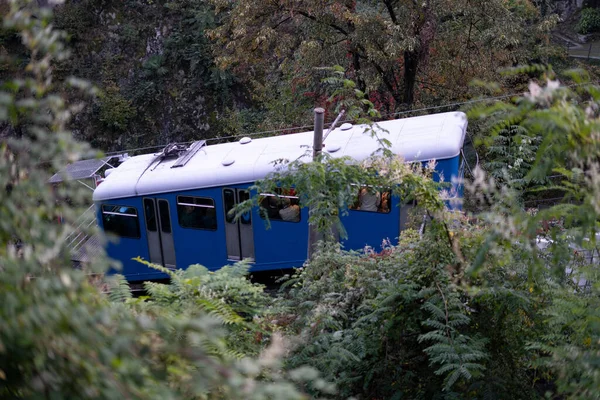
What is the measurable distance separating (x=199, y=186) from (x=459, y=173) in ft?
17.5

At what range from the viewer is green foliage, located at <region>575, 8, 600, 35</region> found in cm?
2581

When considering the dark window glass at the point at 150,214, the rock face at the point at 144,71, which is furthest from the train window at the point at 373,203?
the rock face at the point at 144,71

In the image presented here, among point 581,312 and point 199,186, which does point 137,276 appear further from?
point 581,312

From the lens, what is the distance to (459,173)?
11.2 metres

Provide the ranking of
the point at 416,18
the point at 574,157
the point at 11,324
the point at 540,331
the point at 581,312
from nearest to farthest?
1. the point at 11,324
2. the point at 574,157
3. the point at 581,312
4. the point at 540,331
5. the point at 416,18

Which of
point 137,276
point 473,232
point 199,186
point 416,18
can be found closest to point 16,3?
point 473,232

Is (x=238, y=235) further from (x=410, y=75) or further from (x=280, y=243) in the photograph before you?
(x=410, y=75)

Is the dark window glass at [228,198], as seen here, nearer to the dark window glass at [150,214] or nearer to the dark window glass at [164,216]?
the dark window glass at [164,216]

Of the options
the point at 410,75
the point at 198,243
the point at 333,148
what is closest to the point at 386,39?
the point at 410,75

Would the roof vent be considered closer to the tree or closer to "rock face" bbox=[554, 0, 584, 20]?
the tree

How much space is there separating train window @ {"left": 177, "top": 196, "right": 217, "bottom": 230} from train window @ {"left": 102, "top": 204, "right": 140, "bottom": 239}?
110 cm

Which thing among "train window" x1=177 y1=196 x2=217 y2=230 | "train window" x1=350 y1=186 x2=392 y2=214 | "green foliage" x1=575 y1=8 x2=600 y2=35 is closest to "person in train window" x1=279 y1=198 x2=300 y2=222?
"train window" x1=350 y1=186 x2=392 y2=214

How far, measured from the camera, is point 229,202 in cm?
1168

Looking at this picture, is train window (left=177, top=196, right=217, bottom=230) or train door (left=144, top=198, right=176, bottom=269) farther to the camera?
train door (left=144, top=198, right=176, bottom=269)
